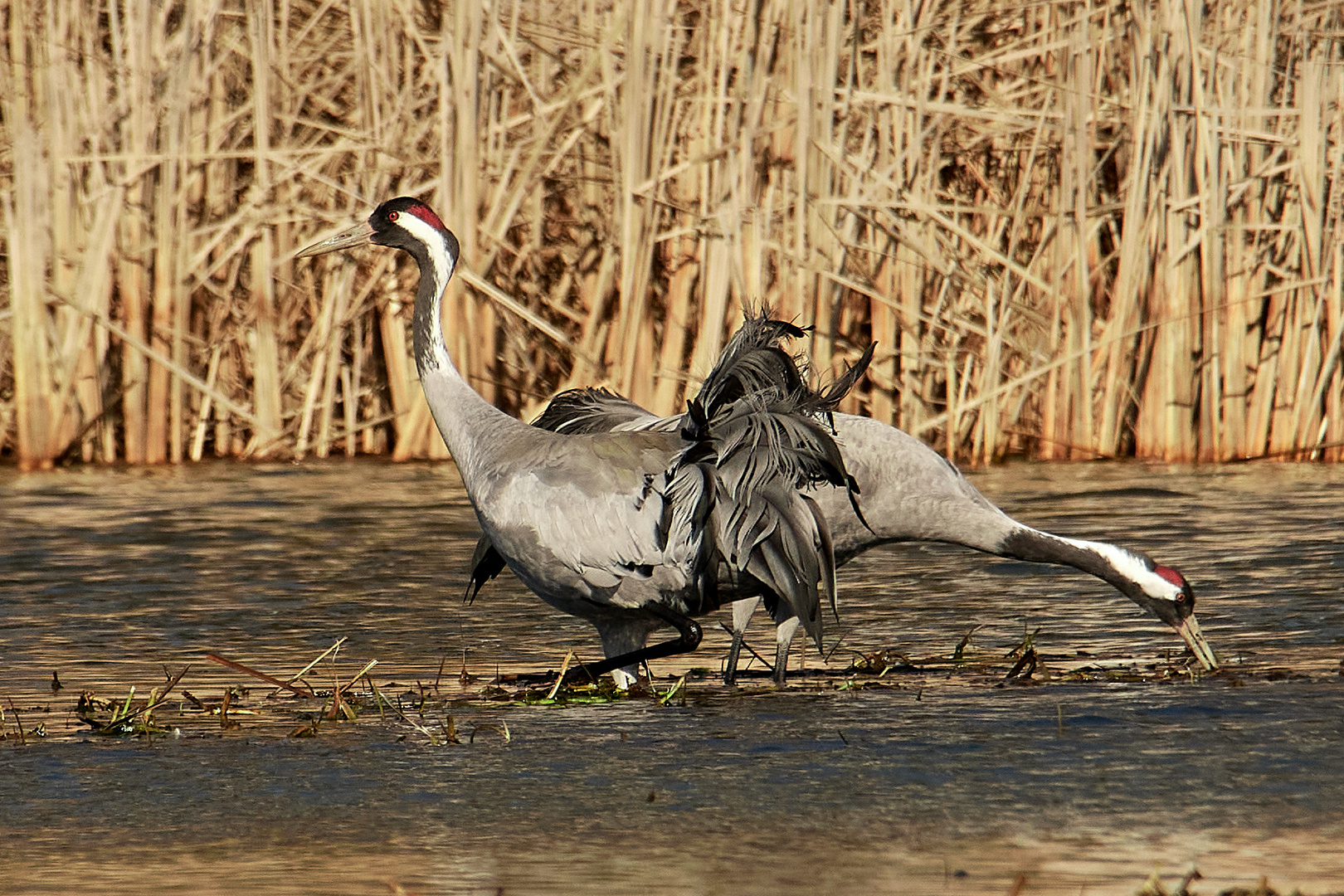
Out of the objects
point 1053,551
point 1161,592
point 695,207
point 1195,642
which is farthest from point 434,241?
point 695,207

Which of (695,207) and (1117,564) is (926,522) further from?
(695,207)

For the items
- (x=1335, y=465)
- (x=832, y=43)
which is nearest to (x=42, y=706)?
(x=832, y=43)

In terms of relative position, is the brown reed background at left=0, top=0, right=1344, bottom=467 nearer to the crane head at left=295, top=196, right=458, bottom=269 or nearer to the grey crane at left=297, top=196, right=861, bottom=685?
the crane head at left=295, top=196, right=458, bottom=269

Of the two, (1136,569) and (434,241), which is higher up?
(434,241)

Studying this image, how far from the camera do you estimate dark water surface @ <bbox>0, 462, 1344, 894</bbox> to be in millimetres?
3471

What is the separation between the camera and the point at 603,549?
5246 millimetres

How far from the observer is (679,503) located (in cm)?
528

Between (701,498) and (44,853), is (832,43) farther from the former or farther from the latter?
(44,853)

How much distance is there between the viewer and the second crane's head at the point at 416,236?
→ 19.7ft

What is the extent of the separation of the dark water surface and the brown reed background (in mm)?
1869

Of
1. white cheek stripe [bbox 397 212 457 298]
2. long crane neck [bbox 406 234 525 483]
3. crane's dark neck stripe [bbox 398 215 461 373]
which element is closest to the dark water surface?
long crane neck [bbox 406 234 525 483]

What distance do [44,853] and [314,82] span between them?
7.38m

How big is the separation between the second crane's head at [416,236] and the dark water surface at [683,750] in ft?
4.14

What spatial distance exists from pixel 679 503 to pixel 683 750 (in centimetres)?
98
